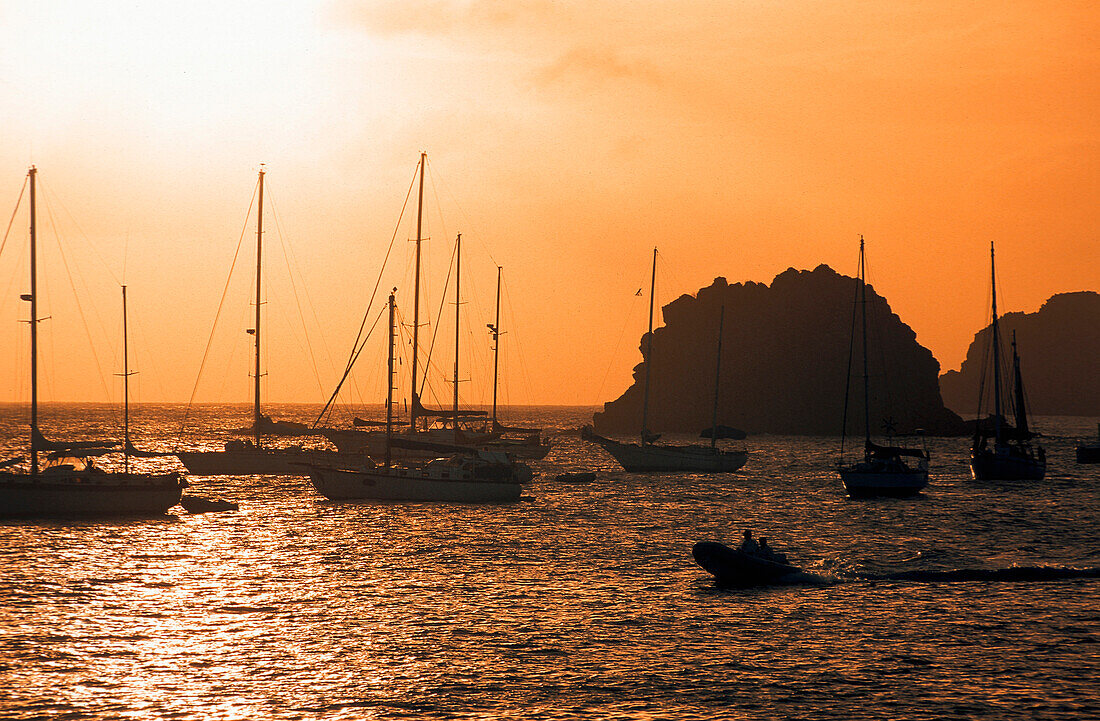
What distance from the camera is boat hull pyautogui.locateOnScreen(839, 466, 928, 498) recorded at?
76.1m

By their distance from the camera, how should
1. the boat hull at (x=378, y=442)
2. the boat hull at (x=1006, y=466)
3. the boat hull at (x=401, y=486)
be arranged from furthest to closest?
1. the boat hull at (x=378, y=442)
2. the boat hull at (x=1006, y=466)
3. the boat hull at (x=401, y=486)

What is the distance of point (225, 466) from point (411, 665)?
62436mm

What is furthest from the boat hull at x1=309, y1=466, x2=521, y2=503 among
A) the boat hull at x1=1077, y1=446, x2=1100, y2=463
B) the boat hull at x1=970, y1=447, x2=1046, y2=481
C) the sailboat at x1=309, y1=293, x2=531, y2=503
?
the boat hull at x1=1077, y1=446, x2=1100, y2=463

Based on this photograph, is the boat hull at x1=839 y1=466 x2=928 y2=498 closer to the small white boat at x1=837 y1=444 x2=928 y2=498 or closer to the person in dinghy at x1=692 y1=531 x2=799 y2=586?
the small white boat at x1=837 y1=444 x2=928 y2=498

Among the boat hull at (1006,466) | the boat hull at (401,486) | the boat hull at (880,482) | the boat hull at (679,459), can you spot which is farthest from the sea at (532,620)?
the boat hull at (679,459)

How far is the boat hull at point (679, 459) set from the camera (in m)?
99.3

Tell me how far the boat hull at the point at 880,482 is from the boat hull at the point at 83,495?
4420 centimetres

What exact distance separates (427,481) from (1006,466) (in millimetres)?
53871

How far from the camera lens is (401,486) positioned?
6538cm

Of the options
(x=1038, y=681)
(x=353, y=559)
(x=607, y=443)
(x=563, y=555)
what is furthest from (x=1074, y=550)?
(x=607, y=443)

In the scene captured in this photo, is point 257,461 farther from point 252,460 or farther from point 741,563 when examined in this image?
point 741,563

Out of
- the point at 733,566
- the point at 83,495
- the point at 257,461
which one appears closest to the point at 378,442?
the point at 257,461

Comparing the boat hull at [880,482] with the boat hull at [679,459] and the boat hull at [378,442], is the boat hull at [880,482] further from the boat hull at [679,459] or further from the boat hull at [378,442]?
the boat hull at [378,442]

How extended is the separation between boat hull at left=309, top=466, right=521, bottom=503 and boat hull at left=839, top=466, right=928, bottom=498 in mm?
25085
